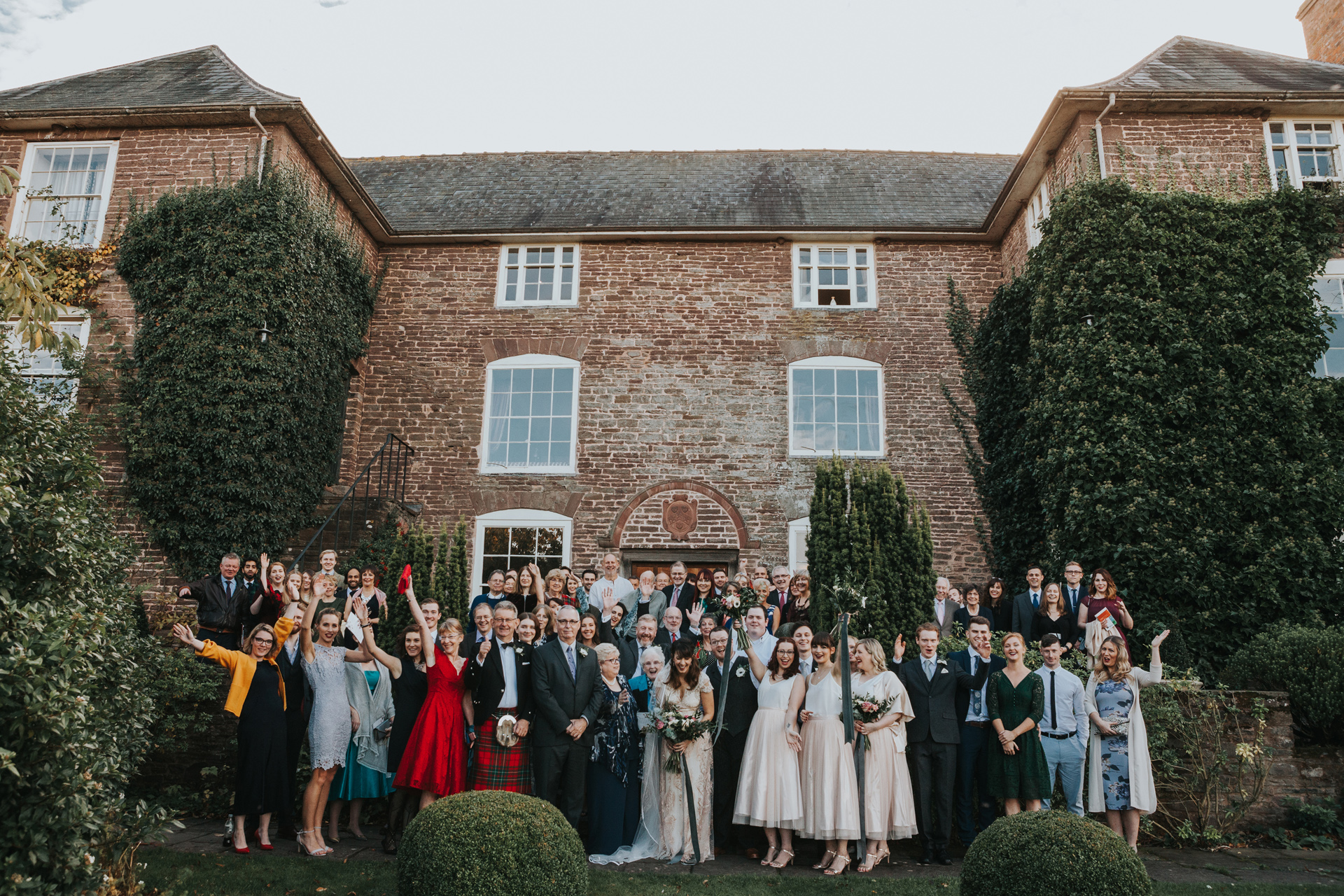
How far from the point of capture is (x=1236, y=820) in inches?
316

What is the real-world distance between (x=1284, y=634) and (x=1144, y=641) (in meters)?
1.87

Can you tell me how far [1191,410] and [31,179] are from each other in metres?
17.6

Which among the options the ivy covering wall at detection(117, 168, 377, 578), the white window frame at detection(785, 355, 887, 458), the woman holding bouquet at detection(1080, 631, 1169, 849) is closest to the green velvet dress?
the woman holding bouquet at detection(1080, 631, 1169, 849)

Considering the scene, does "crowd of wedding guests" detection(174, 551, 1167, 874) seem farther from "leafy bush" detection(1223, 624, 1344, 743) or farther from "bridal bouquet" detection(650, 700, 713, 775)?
"leafy bush" detection(1223, 624, 1344, 743)

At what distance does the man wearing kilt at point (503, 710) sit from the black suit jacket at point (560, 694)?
10 cm

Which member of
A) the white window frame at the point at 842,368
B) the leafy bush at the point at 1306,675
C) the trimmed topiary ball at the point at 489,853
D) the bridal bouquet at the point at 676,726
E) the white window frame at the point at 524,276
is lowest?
the trimmed topiary ball at the point at 489,853

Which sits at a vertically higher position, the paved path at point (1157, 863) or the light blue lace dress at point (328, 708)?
the light blue lace dress at point (328, 708)

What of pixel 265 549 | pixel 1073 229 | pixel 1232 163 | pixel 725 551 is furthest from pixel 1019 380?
pixel 265 549

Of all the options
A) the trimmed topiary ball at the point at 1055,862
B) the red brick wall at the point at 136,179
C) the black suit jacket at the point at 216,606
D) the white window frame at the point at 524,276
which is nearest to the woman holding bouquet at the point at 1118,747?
the trimmed topiary ball at the point at 1055,862

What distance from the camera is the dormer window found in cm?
1297

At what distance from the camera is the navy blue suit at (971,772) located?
729 centimetres

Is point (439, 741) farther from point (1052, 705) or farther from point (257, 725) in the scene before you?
point (1052, 705)

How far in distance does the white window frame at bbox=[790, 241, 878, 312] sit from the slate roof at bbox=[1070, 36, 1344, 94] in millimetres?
4415

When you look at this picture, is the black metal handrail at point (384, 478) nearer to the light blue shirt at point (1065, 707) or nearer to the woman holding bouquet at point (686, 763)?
the woman holding bouquet at point (686, 763)
